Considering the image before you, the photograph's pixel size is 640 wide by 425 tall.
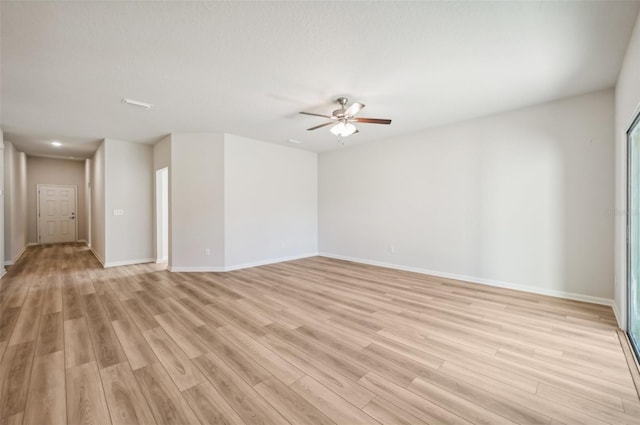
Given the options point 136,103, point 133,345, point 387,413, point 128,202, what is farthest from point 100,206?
point 387,413

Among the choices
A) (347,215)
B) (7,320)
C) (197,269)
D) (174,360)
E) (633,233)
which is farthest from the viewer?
(347,215)

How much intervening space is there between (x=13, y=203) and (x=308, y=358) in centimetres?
778

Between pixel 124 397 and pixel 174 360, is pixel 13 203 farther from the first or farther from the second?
pixel 124 397

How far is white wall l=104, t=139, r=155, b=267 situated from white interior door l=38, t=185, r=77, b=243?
16.0ft

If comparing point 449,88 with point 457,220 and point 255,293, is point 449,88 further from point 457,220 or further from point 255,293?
point 255,293

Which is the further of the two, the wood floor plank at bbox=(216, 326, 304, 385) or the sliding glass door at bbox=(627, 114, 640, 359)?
the sliding glass door at bbox=(627, 114, 640, 359)

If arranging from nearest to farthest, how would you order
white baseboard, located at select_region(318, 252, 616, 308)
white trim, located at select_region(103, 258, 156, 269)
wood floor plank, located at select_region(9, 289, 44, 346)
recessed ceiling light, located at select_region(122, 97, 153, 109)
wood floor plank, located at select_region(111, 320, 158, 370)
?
wood floor plank, located at select_region(111, 320, 158, 370)
wood floor plank, located at select_region(9, 289, 44, 346)
white baseboard, located at select_region(318, 252, 616, 308)
recessed ceiling light, located at select_region(122, 97, 153, 109)
white trim, located at select_region(103, 258, 156, 269)

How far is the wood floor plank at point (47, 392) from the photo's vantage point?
150 cm

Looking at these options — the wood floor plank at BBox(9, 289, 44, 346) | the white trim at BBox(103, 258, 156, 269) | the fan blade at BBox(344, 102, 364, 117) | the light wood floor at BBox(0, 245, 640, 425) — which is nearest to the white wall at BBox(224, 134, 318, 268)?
the light wood floor at BBox(0, 245, 640, 425)

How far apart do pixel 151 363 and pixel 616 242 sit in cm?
492

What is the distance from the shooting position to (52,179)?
8273mm

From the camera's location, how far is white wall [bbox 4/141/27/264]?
17.7 feet

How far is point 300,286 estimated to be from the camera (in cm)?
407

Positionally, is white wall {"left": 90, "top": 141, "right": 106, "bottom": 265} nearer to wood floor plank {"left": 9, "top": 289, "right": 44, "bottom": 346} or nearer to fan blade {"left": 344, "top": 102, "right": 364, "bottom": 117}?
wood floor plank {"left": 9, "top": 289, "right": 44, "bottom": 346}
